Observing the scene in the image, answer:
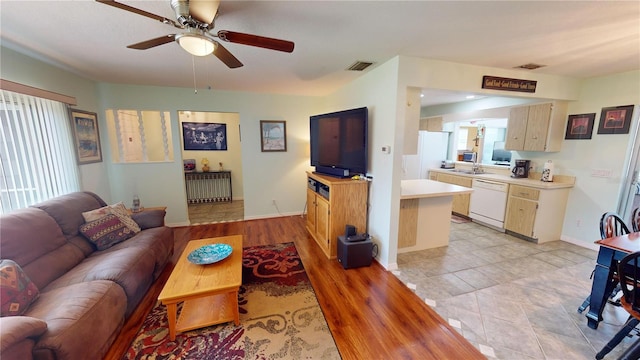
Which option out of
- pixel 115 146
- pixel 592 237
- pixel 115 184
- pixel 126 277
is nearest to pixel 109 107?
pixel 115 146

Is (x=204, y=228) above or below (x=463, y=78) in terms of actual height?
below

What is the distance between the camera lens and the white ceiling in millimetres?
1578

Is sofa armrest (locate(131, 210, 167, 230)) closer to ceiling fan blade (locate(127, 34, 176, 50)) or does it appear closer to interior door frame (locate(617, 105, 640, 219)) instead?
ceiling fan blade (locate(127, 34, 176, 50))

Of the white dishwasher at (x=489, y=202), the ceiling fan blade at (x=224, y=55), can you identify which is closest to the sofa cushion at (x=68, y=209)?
the ceiling fan blade at (x=224, y=55)

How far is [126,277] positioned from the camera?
74.8 inches

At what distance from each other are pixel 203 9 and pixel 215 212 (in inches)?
171

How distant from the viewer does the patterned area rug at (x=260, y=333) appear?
1.65 meters

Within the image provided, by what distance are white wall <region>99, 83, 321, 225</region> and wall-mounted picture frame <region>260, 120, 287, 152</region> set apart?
77 millimetres

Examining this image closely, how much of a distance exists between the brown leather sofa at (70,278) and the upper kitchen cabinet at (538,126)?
5.44 meters

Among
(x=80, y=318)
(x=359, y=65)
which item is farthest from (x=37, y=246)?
(x=359, y=65)

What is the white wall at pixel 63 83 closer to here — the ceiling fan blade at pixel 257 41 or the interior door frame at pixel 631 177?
the ceiling fan blade at pixel 257 41

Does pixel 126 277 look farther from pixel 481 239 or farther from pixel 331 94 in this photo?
pixel 481 239

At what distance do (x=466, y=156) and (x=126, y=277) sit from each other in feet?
20.5

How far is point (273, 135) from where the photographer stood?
4402 mm
